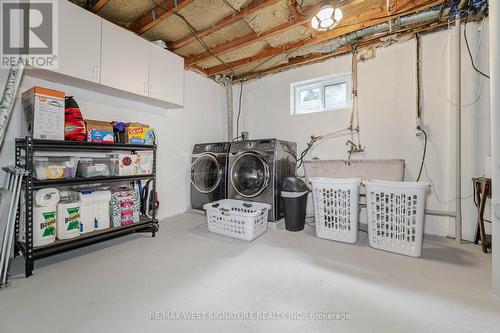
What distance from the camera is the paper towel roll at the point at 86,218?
1.81 m

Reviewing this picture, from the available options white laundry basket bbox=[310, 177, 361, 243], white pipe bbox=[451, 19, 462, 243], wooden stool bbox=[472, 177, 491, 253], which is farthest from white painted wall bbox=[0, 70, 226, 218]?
wooden stool bbox=[472, 177, 491, 253]

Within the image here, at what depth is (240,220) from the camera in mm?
2162

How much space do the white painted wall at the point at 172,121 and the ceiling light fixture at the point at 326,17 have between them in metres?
2.02

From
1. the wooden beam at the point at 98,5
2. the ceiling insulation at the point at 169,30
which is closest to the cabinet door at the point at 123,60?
the wooden beam at the point at 98,5

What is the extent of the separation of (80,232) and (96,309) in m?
0.91

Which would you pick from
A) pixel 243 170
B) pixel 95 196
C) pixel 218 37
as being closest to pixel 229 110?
pixel 218 37

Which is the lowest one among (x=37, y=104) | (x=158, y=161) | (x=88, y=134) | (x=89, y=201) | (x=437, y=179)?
(x=89, y=201)

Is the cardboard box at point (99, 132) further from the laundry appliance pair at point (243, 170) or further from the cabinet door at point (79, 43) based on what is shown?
the laundry appliance pair at point (243, 170)

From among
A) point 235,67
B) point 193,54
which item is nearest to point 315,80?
point 235,67

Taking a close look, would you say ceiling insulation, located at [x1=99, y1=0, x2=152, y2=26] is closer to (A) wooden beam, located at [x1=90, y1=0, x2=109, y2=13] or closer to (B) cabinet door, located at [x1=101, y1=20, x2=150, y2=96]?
(A) wooden beam, located at [x1=90, y1=0, x2=109, y2=13]

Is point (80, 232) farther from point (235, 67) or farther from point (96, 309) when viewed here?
point (235, 67)

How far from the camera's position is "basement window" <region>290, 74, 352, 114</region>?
2940mm

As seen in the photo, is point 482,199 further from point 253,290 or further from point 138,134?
point 138,134

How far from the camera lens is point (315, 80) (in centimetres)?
315
